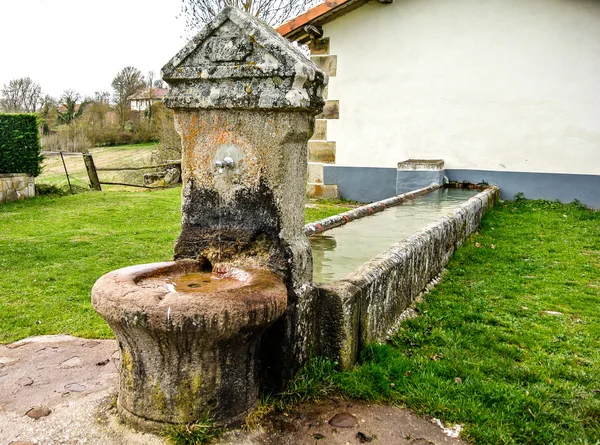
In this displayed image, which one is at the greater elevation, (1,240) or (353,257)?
(353,257)


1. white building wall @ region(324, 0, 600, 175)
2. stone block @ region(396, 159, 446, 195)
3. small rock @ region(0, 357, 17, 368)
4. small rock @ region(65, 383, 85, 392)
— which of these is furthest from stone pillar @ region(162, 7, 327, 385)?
white building wall @ region(324, 0, 600, 175)

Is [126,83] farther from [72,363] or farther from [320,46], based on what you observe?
[72,363]

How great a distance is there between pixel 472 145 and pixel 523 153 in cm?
97

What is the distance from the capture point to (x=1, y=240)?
22.3 feet

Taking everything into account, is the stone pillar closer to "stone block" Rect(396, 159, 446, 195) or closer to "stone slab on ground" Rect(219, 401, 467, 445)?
"stone slab on ground" Rect(219, 401, 467, 445)

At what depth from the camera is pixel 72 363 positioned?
3.18 m

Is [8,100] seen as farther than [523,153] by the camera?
Yes

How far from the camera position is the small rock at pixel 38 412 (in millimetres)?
2415

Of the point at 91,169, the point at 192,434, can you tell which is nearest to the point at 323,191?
the point at 91,169

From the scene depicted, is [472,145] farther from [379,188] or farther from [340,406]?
[340,406]

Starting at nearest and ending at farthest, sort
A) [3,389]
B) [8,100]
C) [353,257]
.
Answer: [3,389] → [353,257] → [8,100]

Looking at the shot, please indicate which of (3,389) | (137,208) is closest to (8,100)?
(137,208)

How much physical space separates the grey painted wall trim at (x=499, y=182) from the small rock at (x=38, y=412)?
29.1 feet

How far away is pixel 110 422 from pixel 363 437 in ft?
3.85
